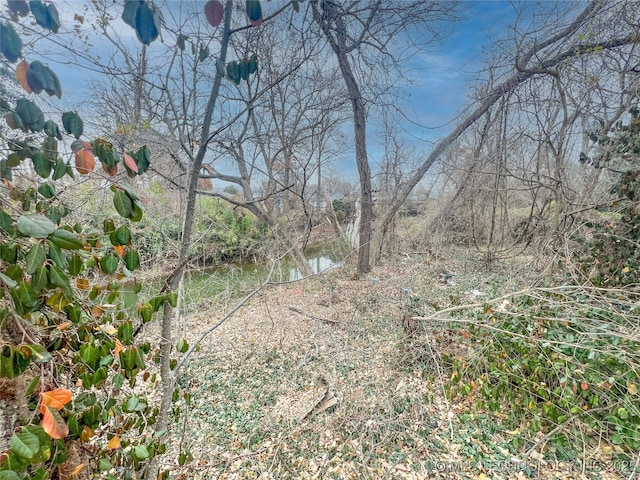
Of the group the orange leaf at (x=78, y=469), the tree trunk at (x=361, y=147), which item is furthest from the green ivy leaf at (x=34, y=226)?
the tree trunk at (x=361, y=147)

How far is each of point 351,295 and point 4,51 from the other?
4359 mm

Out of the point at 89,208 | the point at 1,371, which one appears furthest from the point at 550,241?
the point at 89,208

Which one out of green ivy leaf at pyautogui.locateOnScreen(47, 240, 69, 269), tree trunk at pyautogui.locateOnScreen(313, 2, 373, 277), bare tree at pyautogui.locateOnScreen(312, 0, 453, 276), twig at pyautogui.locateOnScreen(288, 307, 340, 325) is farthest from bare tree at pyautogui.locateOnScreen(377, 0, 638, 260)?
green ivy leaf at pyautogui.locateOnScreen(47, 240, 69, 269)

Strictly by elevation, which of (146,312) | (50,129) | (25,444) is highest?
(50,129)

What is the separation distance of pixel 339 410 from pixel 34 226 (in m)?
2.09

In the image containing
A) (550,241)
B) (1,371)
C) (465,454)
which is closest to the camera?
(1,371)

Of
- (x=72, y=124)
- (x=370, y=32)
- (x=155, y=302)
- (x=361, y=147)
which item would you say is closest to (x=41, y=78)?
(x=72, y=124)

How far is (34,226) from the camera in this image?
0.60 metres

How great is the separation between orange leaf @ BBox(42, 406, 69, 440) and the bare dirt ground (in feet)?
2.66

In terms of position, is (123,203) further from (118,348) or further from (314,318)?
(314,318)

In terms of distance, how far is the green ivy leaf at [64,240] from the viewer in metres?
0.66

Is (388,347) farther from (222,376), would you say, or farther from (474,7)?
(474,7)

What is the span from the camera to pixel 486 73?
4.69 m

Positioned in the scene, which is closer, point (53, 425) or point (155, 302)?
point (53, 425)
